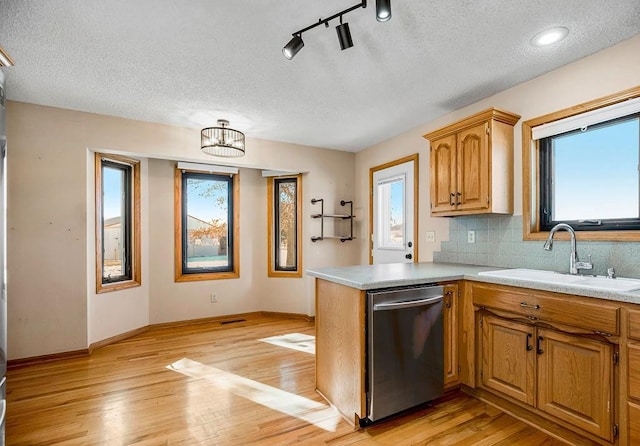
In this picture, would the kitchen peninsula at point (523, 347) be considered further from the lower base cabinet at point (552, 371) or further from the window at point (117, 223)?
the window at point (117, 223)

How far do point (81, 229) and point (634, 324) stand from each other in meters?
4.30

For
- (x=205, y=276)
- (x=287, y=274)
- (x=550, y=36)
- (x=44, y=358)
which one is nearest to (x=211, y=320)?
(x=205, y=276)

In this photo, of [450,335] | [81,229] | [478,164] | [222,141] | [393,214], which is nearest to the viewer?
[450,335]

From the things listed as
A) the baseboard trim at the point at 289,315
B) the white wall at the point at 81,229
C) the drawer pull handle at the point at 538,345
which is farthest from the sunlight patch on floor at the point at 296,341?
the drawer pull handle at the point at 538,345

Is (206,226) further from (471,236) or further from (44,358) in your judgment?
(471,236)

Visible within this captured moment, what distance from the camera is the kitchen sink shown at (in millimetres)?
1725

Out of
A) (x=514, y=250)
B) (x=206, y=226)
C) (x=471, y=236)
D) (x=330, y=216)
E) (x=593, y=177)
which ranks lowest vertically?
(x=514, y=250)

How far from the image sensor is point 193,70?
2.47 metres

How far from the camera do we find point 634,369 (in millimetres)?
1561

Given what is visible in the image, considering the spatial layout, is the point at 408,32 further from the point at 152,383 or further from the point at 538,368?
the point at 152,383

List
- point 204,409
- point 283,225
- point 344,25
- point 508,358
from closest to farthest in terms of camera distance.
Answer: point 344,25, point 508,358, point 204,409, point 283,225

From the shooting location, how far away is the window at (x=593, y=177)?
6.96 feet

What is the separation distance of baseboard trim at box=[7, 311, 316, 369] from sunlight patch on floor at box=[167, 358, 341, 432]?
3.52 feet

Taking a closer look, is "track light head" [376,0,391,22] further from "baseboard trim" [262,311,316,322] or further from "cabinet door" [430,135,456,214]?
"baseboard trim" [262,311,316,322]
